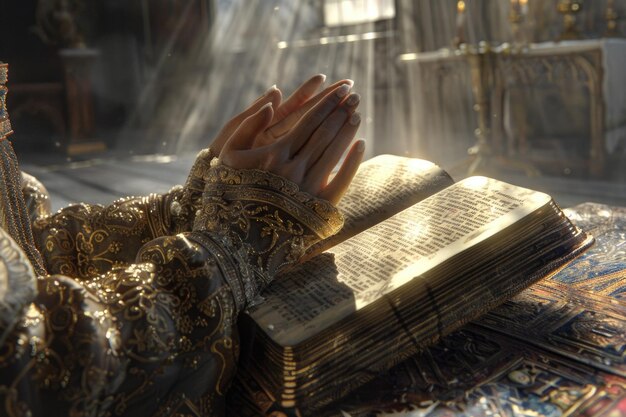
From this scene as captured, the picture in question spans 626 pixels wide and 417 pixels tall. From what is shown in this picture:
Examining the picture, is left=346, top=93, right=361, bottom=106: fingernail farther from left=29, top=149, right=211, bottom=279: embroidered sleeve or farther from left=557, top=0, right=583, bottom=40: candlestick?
left=557, top=0, right=583, bottom=40: candlestick

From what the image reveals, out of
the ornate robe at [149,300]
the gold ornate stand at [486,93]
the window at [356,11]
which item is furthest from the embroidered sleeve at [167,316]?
the window at [356,11]

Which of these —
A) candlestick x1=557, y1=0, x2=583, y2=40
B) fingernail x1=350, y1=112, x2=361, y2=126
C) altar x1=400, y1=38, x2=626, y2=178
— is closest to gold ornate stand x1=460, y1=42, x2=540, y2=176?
altar x1=400, y1=38, x2=626, y2=178

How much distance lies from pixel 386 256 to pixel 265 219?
19cm

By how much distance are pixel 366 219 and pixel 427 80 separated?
201 inches

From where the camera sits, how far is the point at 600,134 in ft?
15.3

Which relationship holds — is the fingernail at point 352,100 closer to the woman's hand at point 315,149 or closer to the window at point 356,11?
the woman's hand at point 315,149

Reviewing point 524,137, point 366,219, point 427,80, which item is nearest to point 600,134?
point 524,137

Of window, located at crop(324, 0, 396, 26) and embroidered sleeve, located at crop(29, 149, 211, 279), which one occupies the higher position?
window, located at crop(324, 0, 396, 26)

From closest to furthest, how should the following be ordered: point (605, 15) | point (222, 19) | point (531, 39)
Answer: point (605, 15)
point (531, 39)
point (222, 19)

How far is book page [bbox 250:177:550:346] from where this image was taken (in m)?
0.87

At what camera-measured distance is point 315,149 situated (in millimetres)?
989

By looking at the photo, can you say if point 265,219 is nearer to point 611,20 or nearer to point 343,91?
point 343,91

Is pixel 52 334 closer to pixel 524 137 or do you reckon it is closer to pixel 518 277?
pixel 518 277

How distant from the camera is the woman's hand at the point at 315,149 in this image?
Answer: 982 millimetres
